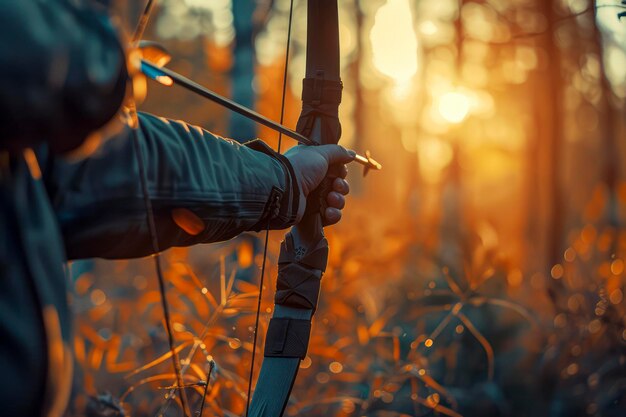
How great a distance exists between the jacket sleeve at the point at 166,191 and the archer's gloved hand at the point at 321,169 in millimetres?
105

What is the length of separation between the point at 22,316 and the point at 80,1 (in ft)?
1.45

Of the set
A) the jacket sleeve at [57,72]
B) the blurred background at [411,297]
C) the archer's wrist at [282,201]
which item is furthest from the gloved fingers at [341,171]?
the jacket sleeve at [57,72]

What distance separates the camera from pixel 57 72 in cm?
95

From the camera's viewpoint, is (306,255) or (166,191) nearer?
(166,191)

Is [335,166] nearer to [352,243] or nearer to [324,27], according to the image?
[324,27]

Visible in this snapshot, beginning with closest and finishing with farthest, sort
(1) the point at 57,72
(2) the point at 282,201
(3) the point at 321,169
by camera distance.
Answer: (1) the point at 57,72, (2) the point at 282,201, (3) the point at 321,169

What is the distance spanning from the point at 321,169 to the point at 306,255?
0.24 m

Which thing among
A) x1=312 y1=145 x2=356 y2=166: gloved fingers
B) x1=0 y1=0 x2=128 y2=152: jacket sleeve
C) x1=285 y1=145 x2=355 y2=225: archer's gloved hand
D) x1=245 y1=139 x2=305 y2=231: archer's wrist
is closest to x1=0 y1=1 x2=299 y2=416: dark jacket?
x1=0 y1=0 x2=128 y2=152: jacket sleeve

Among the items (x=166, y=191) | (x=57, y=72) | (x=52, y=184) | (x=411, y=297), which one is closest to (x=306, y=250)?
(x=166, y=191)

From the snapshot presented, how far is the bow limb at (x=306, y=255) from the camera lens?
186 centimetres

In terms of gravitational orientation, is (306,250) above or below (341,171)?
below

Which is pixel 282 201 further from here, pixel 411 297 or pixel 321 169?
pixel 411 297

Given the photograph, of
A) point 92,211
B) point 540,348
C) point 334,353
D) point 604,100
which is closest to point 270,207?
point 92,211

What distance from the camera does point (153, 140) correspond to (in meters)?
1.30
